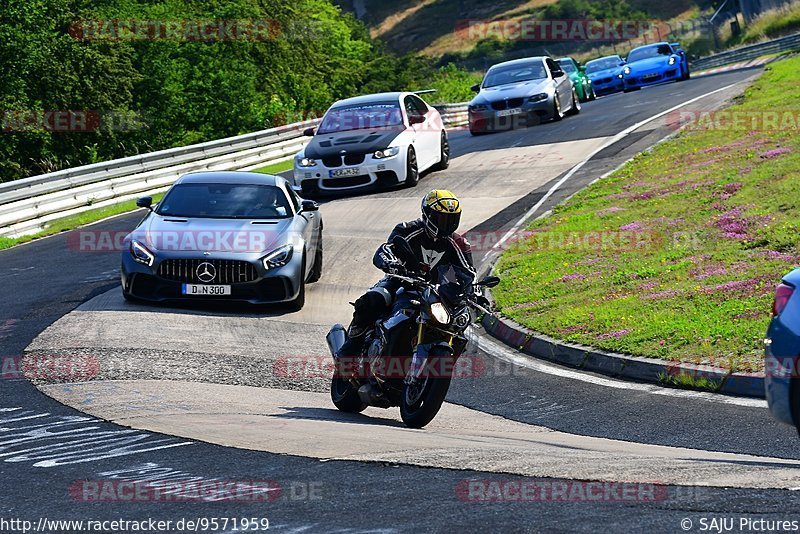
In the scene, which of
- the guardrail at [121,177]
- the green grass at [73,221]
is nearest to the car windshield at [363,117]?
the green grass at [73,221]

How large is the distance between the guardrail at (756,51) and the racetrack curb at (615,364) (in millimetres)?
40072

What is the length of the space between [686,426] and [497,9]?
98.4 m

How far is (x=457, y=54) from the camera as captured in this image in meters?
93.0

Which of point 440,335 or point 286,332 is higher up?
point 440,335

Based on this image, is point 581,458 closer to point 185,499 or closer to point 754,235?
point 185,499

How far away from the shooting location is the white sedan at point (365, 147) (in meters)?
22.6

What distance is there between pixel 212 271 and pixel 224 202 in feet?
4.69

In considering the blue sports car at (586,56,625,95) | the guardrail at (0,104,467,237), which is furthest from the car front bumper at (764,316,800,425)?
the blue sports car at (586,56,625,95)

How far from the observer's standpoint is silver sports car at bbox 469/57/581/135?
3108cm

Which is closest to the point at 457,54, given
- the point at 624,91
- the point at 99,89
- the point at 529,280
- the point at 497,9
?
the point at 497,9

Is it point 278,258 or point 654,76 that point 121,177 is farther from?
point 654,76

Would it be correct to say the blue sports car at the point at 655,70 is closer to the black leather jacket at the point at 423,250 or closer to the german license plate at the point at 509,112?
the german license plate at the point at 509,112

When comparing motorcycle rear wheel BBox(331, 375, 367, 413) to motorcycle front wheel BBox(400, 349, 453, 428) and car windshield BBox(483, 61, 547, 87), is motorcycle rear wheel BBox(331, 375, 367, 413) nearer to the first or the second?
motorcycle front wheel BBox(400, 349, 453, 428)

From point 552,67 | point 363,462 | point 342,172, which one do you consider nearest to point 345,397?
point 363,462
